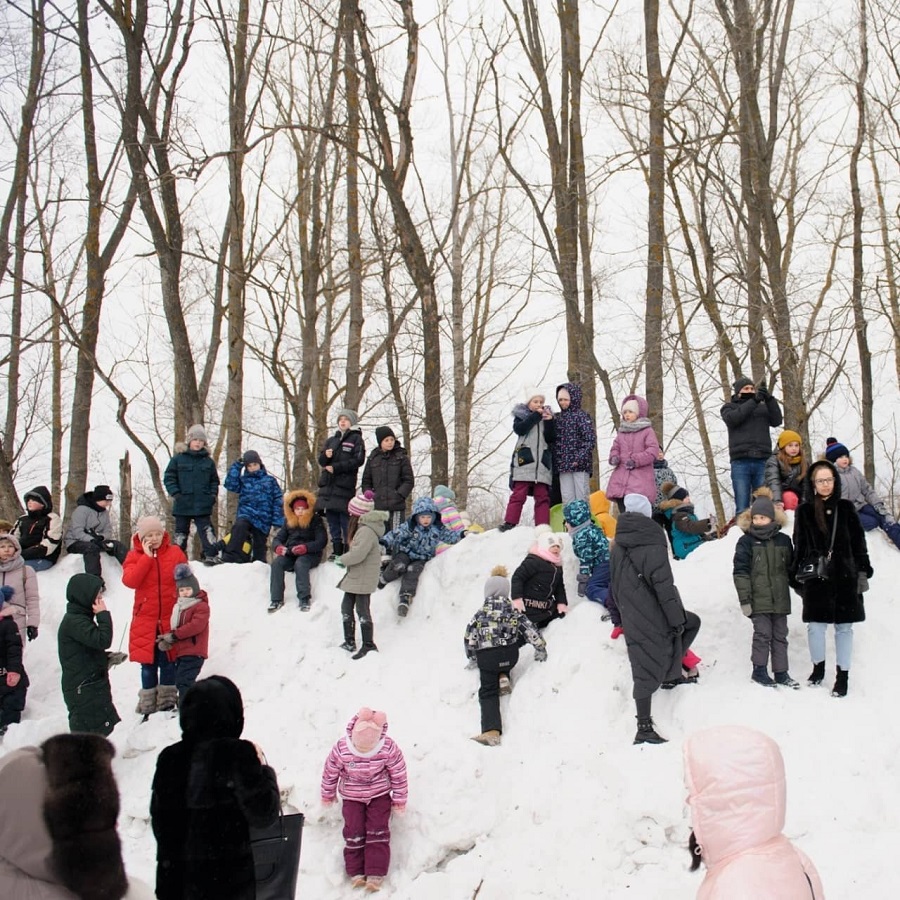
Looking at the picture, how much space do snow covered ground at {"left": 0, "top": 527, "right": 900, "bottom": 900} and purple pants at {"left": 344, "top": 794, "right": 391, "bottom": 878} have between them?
7.2 inches

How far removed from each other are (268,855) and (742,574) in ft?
15.1

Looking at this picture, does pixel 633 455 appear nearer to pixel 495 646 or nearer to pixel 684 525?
pixel 684 525

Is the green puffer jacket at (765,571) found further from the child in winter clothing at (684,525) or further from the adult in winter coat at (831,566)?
the child in winter clothing at (684,525)

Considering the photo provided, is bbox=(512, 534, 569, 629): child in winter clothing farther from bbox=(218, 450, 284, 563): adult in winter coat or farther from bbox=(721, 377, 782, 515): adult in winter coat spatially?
bbox=(218, 450, 284, 563): adult in winter coat

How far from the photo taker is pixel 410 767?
6906mm

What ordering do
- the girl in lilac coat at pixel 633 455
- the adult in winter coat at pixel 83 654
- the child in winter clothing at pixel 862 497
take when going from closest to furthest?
1. the adult in winter coat at pixel 83 654
2. the child in winter clothing at pixel 862 497
3. the girl in lilac coat at pixel 633 455

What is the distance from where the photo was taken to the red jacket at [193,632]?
797 cm

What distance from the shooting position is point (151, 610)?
8.14 meters

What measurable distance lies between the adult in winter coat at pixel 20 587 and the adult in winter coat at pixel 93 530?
152cm

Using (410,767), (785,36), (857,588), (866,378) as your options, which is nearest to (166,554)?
(410,767)

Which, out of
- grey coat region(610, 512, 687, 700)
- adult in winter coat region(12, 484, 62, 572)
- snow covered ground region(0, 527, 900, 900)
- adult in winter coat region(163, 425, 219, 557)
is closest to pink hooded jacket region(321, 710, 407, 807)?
snow covered ground region(0, 527, 900, 900)

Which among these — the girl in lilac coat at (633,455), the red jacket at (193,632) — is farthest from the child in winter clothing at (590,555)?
the red jacket at (193,632)

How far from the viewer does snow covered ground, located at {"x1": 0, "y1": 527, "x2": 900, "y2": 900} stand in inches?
219

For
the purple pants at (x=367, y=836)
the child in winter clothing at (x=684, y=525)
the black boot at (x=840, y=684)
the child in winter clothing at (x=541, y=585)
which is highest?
the child in winter clothing at (x=684, y=525)
